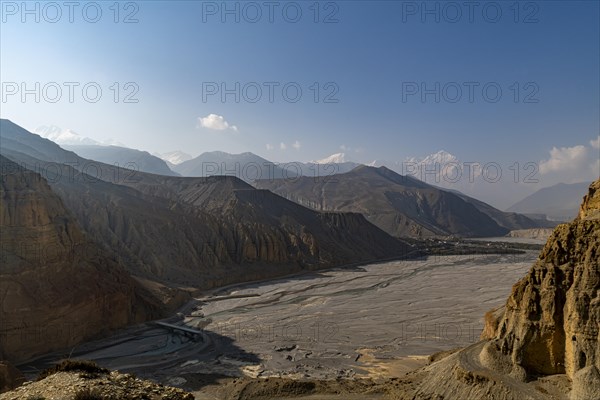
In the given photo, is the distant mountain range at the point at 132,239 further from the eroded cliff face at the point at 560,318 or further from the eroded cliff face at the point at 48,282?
the eroded cliff face at the point at 560,318

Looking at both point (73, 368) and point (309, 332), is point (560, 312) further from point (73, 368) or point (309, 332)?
point (309, 332)

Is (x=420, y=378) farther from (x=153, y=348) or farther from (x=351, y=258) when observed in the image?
(x=351, y=258)

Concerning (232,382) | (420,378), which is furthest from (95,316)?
(420,378)

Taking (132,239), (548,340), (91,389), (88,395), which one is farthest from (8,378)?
(132,239)

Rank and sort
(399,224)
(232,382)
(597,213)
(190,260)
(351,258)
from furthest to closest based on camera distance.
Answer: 1. (399,224)
2. (351,258)
3. (190,260)
4. (232,382)
5. (597,213)

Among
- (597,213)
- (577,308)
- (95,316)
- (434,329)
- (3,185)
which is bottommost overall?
(434,329)

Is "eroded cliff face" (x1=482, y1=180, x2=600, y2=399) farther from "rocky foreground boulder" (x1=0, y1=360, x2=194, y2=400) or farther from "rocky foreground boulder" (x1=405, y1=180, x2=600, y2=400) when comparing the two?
→ "rocky foreground boulder" (x1=0, y1=360, x2=194, y2=400)

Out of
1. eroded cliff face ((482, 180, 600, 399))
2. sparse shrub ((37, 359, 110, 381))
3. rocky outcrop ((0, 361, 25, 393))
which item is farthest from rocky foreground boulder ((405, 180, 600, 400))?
rocky outcrop ((0, 361, 25, 393))
